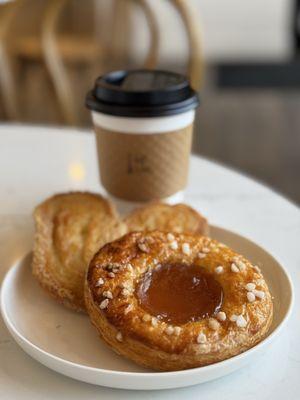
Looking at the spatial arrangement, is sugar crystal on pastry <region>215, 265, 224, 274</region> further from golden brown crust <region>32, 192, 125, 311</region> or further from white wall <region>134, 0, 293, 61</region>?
white wall <region>134, 0, 293, 61</region>

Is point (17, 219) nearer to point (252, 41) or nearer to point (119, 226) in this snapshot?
point (119, 226)

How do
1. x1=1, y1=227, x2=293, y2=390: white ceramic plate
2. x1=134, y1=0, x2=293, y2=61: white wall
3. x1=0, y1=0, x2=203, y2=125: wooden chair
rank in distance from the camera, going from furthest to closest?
x1=134, y1=0, x2=293, y2=61: white wall, x1=0, y1=0, x2=203, y2=125: wooden chair, x1=1, y1=227, x2=293, y2=390: white ceramic plate

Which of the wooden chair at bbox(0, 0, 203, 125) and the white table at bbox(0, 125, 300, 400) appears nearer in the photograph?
the white table at bbox(0, 125, 300, 400)

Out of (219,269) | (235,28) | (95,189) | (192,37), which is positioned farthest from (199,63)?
(235,28)

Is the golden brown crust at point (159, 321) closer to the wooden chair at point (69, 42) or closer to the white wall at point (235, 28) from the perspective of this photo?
the wooden chair at point (69, 42)

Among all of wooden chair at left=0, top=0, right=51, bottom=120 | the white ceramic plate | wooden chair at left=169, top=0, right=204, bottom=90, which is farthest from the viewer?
wooden chair at left=0, top=0, right=51, bottom=120

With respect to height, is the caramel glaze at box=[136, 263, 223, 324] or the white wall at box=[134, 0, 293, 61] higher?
the caramel glaze at box=[136, 263, 223, 324]

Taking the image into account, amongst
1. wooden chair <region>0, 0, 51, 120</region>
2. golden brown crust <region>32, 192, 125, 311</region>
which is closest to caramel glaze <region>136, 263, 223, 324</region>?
golden brown crust <region>32, 192, 125, 311</region>

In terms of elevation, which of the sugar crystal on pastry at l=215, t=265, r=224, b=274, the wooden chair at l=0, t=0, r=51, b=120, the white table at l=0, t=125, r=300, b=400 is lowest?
the wooden chair at l=0, t=0, r=51, b=120
